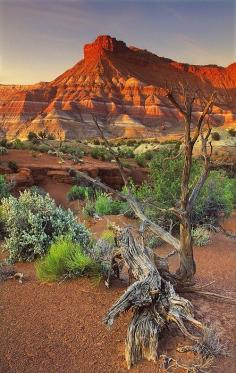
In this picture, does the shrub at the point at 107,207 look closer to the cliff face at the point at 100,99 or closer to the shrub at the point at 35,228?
the shrub at the point at 35,228

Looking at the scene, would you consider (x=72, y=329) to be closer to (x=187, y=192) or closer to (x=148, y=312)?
(x=148, y=312)

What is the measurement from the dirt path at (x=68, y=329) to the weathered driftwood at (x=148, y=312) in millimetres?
155

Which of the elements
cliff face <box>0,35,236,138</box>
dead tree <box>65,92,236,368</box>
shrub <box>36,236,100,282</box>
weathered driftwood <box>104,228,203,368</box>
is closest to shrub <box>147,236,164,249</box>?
shrub <box>36,236,100,282</box>

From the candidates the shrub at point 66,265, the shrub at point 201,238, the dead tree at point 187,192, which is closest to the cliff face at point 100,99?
the shrub at point 201,238

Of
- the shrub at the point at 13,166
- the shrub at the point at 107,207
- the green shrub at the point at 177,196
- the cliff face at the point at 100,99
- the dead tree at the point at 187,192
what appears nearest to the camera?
the dead tree at the point at 187,192

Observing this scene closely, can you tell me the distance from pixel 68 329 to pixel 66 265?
47.0 inches

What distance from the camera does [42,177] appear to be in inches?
784

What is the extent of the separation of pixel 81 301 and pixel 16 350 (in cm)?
104

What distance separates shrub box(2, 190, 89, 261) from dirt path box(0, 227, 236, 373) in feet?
2.84

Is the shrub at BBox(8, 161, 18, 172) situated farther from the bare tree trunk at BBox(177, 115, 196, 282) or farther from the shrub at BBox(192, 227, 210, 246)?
the bare tree trunk at BBox(177, 115, 196, 282)

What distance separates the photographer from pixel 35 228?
23.9 feet

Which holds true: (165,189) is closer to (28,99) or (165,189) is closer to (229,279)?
(229,279)

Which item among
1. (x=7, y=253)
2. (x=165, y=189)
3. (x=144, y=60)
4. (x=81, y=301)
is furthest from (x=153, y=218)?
(x=144, y=60)

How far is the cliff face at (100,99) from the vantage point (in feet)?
274
